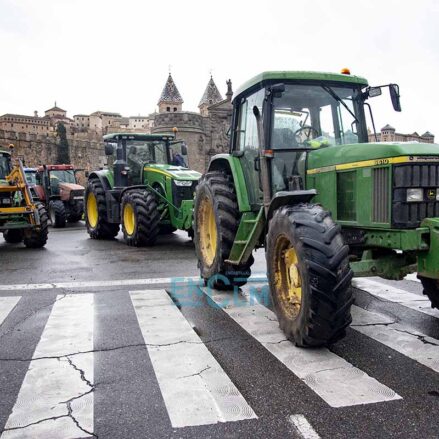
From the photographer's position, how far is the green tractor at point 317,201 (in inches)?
146

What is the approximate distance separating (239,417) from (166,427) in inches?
17.7

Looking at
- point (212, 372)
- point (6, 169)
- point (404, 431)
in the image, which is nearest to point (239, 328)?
point (212, 372)

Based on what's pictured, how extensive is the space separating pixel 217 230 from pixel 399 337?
245cm

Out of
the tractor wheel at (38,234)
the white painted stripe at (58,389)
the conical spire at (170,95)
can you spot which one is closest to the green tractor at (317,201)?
the white painted stripe at (58,389)

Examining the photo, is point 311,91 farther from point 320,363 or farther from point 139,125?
point 139,125

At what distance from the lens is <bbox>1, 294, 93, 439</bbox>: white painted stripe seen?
277cm

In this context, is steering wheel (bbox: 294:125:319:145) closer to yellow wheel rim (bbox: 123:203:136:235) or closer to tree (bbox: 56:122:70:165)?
yellow wheel rim (bbox: 123:203:136:235)

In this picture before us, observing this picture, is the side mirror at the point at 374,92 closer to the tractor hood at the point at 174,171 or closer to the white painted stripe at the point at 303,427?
the white painted stripe at the point at 303,427

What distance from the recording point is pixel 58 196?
17672 millimetres

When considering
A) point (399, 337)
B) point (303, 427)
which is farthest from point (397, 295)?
point (303, 427)

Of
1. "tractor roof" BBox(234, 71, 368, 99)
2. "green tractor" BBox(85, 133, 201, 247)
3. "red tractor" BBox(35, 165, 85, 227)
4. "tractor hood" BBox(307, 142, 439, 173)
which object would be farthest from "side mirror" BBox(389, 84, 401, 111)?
"red tractor" BBox(35, 165, 85, 227)

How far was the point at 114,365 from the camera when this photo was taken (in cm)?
373

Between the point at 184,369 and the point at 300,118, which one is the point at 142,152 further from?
the point at 184,369

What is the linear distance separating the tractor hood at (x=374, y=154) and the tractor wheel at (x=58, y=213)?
1350cm
